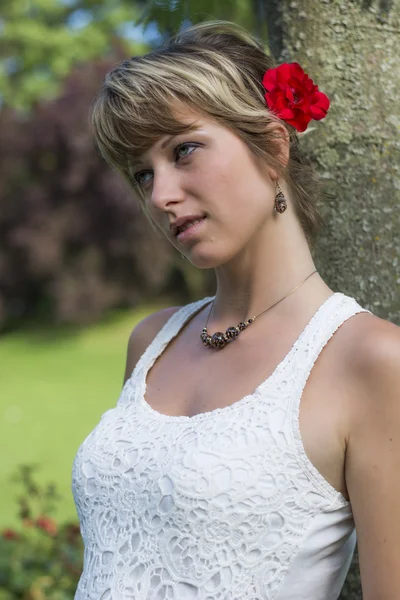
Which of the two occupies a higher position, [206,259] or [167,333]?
[206,259]

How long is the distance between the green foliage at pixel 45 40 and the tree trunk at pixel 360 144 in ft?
61.4

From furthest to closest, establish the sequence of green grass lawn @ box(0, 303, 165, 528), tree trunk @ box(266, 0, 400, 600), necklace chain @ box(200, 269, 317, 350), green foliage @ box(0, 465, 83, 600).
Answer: green grass lawn @ box(0, 303, 165, 528) < green foliage @ box(0, 465, 83, 600) < tree trunk @ box(266, 0, 400, 600) < necklace chain @ box(200, 269, 317, 350)

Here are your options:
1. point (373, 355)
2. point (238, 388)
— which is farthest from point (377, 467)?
point (238, 388)

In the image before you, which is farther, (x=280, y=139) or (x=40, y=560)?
(x=40, y=560)

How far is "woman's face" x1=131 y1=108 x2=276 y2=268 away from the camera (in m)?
1.68

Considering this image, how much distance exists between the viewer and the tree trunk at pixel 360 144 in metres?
1.95

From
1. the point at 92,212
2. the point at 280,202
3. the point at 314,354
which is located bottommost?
the point at 92,212

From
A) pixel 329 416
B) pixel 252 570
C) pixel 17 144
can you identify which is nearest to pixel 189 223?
pixel 329 416

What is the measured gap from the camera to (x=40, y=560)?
133 inches

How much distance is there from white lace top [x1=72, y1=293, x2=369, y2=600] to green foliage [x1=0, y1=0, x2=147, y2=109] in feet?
63.3

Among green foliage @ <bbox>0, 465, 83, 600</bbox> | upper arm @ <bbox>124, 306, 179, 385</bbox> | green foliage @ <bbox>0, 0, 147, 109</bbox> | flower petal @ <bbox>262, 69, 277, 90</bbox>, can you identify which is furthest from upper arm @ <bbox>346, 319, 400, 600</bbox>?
green foliage @ <bbox>0, 0, 147, 109</bbox>

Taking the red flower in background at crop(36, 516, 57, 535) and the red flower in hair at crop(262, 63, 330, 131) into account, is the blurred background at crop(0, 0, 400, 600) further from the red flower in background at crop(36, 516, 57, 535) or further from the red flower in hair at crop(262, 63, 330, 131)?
the red flower in hair at crop(262, 63, 330, 131)

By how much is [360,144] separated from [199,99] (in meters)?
0.49

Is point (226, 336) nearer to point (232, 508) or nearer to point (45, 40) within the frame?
point (232, 508)
